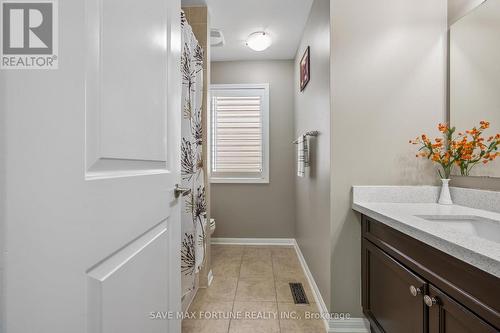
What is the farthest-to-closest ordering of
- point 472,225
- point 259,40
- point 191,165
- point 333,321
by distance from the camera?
point 259,40 < point 191,165 < point 333,321 < point 472,225

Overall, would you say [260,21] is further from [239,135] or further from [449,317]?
[449,317]

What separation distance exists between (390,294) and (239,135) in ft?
8.38

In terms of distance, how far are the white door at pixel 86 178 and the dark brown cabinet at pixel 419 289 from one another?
1.00 meters

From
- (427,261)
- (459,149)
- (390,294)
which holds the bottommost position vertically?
(390,294)

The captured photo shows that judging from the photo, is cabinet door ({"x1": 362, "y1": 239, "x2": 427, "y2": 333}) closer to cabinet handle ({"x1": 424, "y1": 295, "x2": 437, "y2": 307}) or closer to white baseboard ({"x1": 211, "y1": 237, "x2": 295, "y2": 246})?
cabinet handle ({"x1": 424, "y1": 295, "x2": 437, "y2": 307})

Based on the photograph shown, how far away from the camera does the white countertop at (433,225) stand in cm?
72

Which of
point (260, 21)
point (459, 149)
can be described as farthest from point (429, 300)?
point (260, 21)

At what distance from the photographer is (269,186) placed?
3.43 meters

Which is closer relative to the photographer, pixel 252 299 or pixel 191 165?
pixel 191 165

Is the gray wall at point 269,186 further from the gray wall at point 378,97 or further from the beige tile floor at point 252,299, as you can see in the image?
the gray wall at point 378,97

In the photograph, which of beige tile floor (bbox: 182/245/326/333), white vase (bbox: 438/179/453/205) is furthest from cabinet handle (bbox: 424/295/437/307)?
beige tile floor (bbox: 182/245/326/333)

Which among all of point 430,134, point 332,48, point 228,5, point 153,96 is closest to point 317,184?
point 430,134

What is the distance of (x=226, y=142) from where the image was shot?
11.3ft

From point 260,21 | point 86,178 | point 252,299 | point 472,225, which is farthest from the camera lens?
point 260,21
